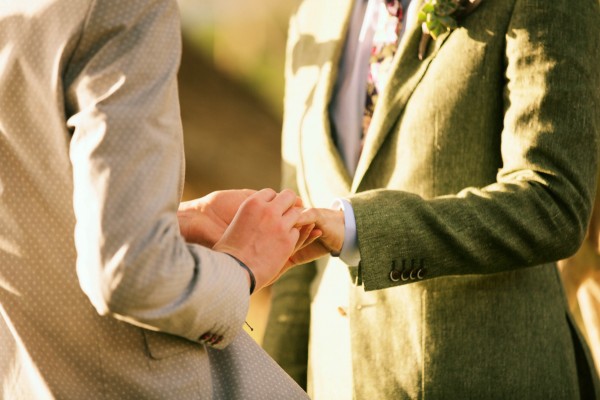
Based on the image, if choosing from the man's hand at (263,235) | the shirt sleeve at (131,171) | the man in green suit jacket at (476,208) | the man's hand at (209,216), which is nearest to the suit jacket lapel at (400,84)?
the man in green suit jacket at (476,208)

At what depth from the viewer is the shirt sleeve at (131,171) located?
127 centimetres

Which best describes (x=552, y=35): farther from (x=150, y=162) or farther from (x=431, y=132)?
(x=150, y=162)

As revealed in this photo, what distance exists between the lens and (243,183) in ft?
13.9

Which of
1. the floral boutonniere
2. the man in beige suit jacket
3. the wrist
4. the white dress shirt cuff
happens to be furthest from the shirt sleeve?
the floral boutonniere

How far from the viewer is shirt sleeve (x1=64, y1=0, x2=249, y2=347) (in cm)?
127

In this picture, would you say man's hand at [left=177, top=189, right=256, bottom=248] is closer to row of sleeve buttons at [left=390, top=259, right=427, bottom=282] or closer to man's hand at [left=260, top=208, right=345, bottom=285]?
man's hand at [left=260, top=208, right=345, bottom=285]

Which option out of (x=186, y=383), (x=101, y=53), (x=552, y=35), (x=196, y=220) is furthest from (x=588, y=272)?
(x=101, y=53)

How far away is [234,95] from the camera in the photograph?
13.9 feet

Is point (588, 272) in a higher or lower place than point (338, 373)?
lower

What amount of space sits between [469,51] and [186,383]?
1.07 metres

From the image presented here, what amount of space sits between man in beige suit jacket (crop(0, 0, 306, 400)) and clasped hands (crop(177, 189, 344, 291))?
68 mm

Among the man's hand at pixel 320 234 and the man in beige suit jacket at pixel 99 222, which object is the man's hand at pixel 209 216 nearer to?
the man's hand at pixel 320 234

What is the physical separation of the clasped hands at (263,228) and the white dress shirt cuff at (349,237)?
1cm

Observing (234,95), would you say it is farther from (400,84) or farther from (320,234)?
(320,234)
